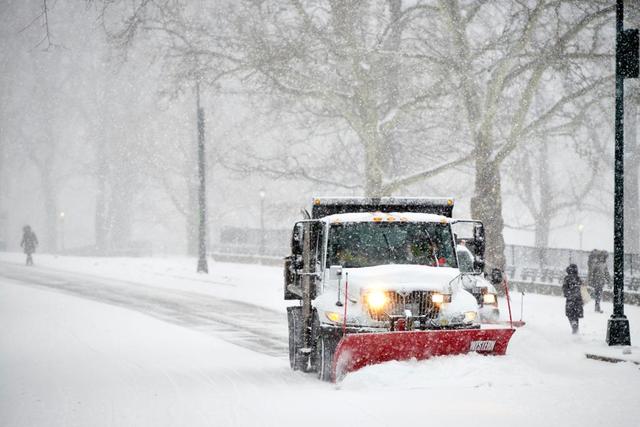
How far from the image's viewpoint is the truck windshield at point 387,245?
1152cm

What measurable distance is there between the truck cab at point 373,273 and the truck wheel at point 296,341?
14 millimetres

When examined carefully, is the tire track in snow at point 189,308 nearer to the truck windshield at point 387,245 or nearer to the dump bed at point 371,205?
the dump bed at point 371,205

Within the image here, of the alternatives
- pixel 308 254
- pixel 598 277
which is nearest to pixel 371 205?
pixel 308 254

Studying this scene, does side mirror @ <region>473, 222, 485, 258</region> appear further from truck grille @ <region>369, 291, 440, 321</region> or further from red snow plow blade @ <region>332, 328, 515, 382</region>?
red snow plow blade @ <region>332, 328, 515, 382</region>

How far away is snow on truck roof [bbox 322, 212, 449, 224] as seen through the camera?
11.6 metres

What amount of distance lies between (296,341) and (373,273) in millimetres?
1809

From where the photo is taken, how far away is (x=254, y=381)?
37.6ft

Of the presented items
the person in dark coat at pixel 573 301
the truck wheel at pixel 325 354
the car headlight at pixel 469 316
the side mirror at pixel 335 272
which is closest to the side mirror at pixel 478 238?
the car headlight at pixel 469 316

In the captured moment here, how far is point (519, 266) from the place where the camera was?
32.0 meters

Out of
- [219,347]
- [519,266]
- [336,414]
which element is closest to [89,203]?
[519,266]

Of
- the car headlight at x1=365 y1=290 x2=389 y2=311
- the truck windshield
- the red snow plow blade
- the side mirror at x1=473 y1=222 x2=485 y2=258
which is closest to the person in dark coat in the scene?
the truck windshield

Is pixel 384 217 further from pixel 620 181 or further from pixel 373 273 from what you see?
pixel 620 181

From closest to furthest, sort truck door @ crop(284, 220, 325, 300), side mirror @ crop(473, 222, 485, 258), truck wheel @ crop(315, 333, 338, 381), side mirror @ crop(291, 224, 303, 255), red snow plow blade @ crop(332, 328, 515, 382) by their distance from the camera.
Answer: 1. red snow plow blade @ crop(332, 328, 515, 382)
2. truck wheel @ crop(315, 333, 338, 381)
3. side mirror @ crop(473, 222, 485, 258)
4. side mirror @ crop(291, 224, 303, 255)
5. truck door @ crop(284, 220, 325, 300)

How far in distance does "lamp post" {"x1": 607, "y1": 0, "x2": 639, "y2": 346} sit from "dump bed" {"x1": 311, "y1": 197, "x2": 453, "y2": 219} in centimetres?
344
